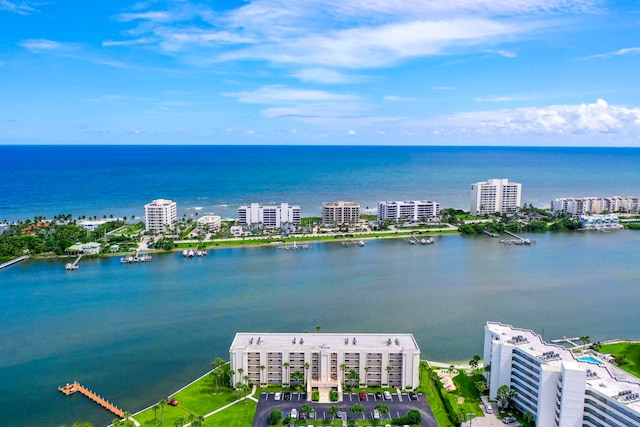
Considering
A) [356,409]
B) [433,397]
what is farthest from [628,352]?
[356,409]

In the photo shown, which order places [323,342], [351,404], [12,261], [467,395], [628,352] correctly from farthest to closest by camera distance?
[12,261] → [628,352] → [323,342] → [467,395] → [351,404]

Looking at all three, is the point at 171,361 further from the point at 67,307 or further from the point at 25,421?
the point at 67,307

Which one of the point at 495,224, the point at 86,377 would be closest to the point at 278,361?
the point at 86,377

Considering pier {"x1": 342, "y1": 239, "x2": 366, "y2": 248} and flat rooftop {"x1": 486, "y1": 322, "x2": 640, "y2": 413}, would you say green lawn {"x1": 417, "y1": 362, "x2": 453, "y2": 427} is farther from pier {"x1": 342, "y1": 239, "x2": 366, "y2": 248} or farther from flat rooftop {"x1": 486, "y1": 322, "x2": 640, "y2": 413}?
pier {"x1": 342, "y1": 239, "x2": 366, "y2": 248}

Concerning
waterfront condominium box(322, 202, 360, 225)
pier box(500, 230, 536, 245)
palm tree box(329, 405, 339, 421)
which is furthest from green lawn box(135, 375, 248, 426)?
pier box(500, 230, 536, 245)

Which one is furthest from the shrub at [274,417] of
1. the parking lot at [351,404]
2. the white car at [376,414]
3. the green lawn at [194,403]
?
the white car at [376,414]

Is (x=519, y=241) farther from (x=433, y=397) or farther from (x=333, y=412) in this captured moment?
(x=333, y=412)
